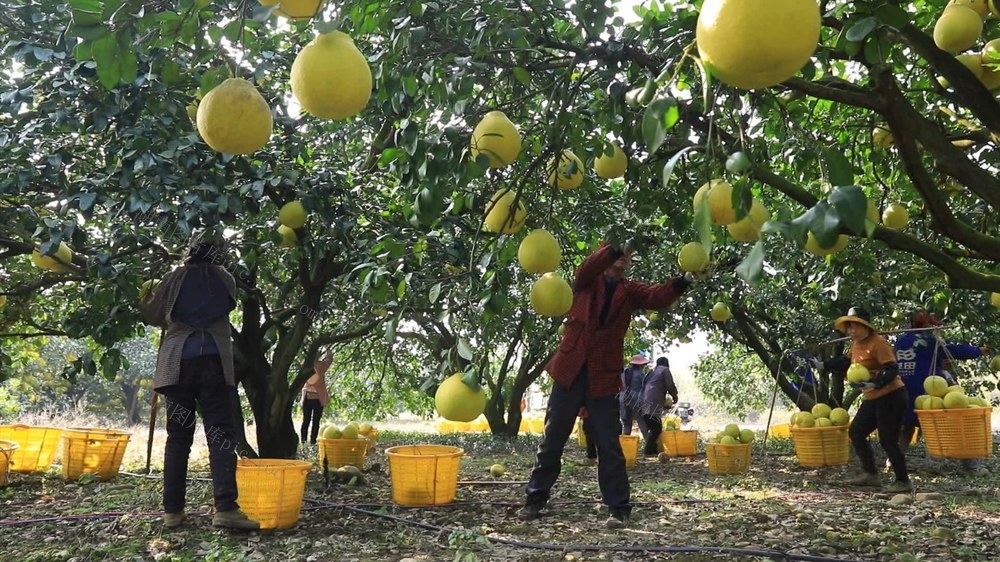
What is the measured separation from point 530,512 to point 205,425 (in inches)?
78.1

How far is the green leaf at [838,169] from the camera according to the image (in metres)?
1.12

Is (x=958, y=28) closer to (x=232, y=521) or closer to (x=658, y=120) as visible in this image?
(x=658, y=120)

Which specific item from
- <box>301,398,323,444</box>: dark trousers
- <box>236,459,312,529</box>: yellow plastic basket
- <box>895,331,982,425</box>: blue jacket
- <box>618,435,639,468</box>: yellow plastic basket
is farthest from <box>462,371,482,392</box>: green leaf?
<box>301,398,323,444</box>: dark trousers

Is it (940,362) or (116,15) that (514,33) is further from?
(940,362)

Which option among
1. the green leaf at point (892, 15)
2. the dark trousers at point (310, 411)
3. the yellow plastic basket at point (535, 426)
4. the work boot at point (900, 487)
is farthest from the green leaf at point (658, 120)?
the yellow plastic basket at point (535, 426)

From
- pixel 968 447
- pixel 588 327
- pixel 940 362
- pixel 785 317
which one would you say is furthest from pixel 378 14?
pixel 785 317

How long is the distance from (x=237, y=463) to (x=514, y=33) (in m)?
3.01

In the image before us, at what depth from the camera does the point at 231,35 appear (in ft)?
5.18

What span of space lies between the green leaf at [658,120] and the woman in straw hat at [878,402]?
498 cm

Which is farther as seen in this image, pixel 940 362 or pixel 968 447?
pixel 940 362

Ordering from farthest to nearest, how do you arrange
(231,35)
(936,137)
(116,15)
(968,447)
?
(968,447) → (936,137) → (231,35) → (116,15)

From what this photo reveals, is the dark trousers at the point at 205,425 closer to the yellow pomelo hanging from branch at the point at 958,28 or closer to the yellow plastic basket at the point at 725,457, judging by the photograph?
the yellow pomelo hanging from branch at the point at 958,28

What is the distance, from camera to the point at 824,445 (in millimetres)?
6590

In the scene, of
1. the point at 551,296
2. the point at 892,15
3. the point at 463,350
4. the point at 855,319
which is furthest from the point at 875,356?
the point at 463,350
